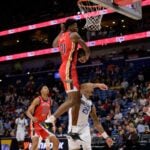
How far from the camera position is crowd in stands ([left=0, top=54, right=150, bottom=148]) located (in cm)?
1466

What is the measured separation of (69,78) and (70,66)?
191 mm

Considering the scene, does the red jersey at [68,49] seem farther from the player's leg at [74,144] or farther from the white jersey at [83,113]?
the player's leg at [74,144]

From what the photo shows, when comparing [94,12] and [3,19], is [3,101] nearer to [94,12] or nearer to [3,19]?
[3,19]

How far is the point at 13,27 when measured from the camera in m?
26.0

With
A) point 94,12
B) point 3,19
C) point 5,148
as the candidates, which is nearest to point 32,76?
point 3,19

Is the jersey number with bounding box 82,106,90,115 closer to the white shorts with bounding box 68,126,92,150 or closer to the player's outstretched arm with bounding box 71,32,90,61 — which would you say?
the white shorts with bounding box 68,126,92,150

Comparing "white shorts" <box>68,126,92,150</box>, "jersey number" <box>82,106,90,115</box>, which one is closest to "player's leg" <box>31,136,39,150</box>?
"white shorts" <box>68,126,92,150</box>

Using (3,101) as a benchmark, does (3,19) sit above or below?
above

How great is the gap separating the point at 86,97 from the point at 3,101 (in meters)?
18.2

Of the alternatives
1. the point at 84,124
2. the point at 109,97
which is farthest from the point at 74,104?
the point at 109,97

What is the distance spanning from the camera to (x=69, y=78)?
21.2 feet

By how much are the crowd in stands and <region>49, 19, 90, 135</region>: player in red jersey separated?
6420 mm

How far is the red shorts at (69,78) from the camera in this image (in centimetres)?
640

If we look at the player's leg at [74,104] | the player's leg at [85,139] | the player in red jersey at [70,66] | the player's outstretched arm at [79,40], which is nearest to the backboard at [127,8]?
the player in red jersey at [70,66]
